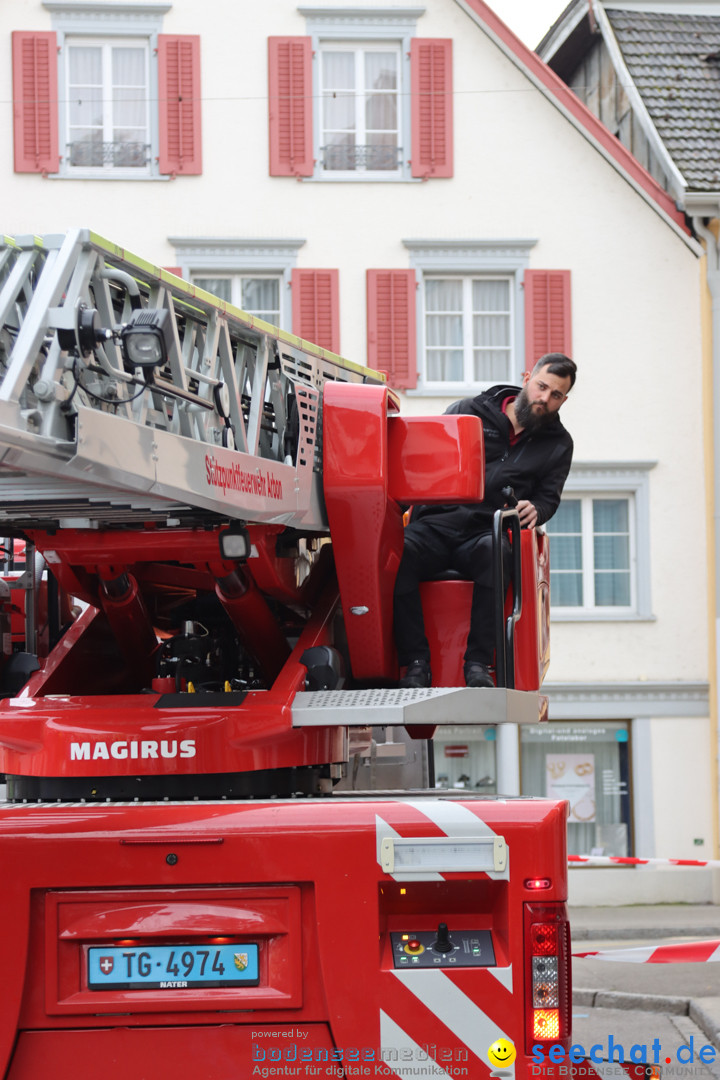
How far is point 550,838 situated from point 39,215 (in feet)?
52.9

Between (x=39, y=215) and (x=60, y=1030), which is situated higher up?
(x=39, y=215)

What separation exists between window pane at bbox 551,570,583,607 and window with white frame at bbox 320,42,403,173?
5.91m

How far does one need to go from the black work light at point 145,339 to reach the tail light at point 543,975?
6.63 feet

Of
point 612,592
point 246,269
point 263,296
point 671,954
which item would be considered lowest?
point 671,954

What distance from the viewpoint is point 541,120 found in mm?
19688

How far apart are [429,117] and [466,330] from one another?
286 centimetres

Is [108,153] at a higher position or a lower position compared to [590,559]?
higher

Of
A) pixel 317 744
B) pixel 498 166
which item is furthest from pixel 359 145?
pixel 317 744

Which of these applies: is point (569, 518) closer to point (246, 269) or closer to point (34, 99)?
point (246, 269)

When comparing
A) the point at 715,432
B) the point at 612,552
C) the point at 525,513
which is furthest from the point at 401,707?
the point at 715,432

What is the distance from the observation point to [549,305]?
19.6 meters

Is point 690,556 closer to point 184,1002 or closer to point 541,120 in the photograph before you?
point 541,120

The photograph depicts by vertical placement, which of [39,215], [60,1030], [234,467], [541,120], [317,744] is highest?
[541,120]

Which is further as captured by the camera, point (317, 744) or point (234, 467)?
point (317, 744)
